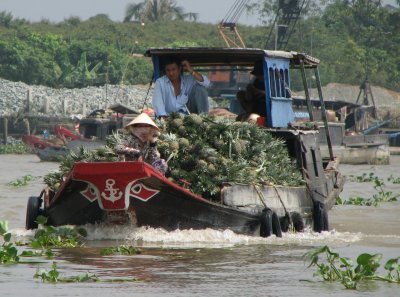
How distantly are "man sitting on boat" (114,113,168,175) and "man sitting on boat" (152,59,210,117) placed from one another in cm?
180

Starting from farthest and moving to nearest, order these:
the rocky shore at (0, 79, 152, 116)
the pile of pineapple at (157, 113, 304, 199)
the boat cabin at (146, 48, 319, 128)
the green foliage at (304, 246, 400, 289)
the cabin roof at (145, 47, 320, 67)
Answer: the rocky shore at (0, 79, 152, 116) < the boat cabin at (146, 48, 319, 128) < the cabin roof at (145, 47, 320, 67) < the pile of pineapple at (157, 113, 304, 199) < the green foliage at (304, 246, 400, 289)

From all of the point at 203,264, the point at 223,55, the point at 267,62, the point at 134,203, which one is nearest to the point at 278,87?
the point at 267,62

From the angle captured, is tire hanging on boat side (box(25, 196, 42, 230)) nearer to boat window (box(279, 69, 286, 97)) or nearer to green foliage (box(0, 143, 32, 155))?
boat window (box(279, 69, 286, 97))

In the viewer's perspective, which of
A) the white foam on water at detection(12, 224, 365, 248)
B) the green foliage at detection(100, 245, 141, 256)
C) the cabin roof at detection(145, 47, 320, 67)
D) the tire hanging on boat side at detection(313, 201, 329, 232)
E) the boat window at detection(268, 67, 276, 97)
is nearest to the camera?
the green foliage at detection(100, 245, 141, 256)

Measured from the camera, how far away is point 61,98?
55250 millimetres

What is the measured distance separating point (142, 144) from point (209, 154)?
0.84m

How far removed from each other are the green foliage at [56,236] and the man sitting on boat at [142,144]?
3.13ft

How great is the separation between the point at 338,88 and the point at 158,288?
5015 centimetres

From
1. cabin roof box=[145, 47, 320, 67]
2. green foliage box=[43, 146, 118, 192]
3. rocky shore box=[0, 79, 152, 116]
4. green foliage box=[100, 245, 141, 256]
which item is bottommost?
green foliage box=[100, 245, 141, 256]

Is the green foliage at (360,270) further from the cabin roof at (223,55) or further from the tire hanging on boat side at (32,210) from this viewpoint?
the cabin roof at (223,55)

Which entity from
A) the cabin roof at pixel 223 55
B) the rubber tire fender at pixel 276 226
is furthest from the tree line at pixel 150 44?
the rubber tire fender at pixel 276 226

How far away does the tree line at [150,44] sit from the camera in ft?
198

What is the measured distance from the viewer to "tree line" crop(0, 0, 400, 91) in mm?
60500

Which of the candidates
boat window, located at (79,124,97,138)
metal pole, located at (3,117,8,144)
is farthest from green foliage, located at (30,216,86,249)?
metal pole, located at (3,117,8,144)
